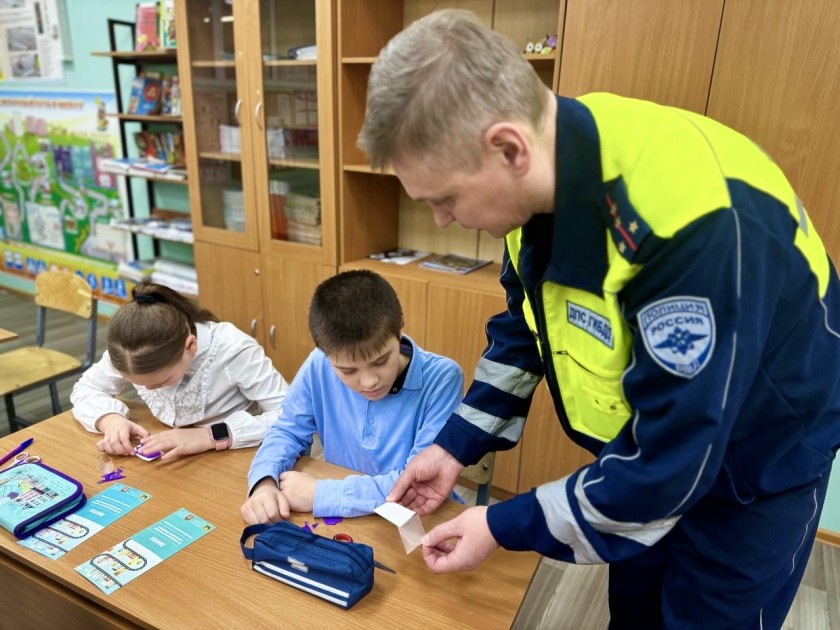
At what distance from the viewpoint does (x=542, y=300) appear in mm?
839

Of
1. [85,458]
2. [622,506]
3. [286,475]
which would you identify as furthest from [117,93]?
[622,506]

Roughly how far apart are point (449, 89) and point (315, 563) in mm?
721

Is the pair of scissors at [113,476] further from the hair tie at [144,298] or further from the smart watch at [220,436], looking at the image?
the hair tie at [144,298]

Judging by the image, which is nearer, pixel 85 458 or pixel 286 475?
pixel 286 475

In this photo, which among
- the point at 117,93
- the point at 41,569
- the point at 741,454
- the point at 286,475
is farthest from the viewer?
the point at 117,93

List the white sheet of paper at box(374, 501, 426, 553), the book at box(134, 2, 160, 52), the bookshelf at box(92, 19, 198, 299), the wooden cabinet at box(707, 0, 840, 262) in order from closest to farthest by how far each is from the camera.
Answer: the white sheet of paper at box(374, 501, 426, 553)
the wooden cabinet at box(707, 0, 840, 262)
the book at box(134, 2, 160, 52)
the bookshelf at box(92, 19, 198, 299)

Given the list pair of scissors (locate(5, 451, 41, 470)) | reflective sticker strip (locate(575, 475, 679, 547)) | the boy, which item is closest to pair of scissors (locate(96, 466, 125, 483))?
pair of scissors (locate(5, 451, 41, 470))

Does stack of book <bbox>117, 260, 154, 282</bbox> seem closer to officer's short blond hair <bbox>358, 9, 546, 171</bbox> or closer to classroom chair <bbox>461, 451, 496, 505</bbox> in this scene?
classroom chair <bbox>461, 451, 496, 505</bbox>

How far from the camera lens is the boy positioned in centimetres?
114

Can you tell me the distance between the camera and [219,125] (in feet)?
9.95

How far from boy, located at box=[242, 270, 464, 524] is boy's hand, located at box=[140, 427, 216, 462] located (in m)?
0.14

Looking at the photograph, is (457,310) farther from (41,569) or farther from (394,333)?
(41,569)

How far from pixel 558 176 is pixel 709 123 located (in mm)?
195

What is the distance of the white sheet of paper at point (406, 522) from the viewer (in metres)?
1.00
